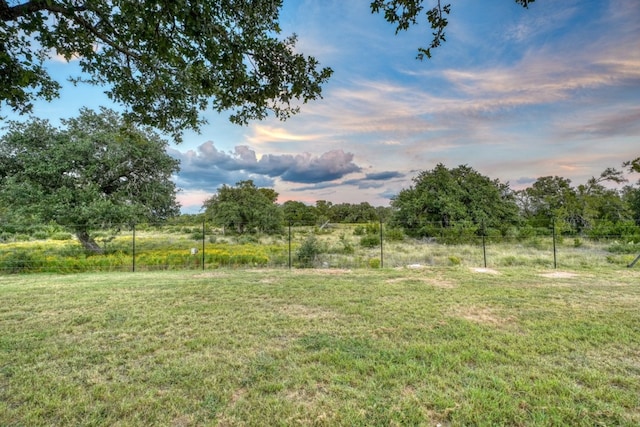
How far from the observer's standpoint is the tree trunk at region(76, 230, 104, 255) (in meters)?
12.7

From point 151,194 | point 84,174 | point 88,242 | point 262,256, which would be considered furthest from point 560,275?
point 88,242

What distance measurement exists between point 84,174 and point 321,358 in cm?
1454

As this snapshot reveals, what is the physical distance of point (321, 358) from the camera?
2922mm

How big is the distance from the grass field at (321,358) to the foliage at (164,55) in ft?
10.3

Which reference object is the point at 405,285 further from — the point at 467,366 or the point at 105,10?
the point at 105,10

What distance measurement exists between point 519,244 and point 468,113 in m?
9.74

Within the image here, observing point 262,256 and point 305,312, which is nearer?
point 305,312

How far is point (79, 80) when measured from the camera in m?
4.84

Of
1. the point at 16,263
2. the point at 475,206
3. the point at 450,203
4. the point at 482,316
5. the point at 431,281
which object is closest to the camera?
the point at 482,316

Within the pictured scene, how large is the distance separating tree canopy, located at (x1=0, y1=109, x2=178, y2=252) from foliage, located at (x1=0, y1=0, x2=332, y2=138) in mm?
7133

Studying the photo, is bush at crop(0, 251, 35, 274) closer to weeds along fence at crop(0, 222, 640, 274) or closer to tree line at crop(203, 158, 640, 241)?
weeds along fence at crop(0, 222, 640, 274)

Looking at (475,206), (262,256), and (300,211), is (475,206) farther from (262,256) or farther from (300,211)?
(300,211)

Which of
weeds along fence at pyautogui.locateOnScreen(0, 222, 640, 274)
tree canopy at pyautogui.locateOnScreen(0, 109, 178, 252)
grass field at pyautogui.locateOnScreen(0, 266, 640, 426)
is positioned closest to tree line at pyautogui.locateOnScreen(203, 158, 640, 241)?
weeds along fence at pyautogui.locateOnScreen(0, 222, 640, 274)

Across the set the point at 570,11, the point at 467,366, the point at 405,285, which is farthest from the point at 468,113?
the point at 467,366
